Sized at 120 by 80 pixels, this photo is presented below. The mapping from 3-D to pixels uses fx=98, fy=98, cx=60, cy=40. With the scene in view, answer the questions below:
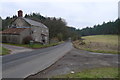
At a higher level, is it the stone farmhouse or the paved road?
the stone farmhouse

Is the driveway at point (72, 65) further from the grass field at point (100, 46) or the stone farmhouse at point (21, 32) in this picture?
the stone farmhouse at point (21, 32)

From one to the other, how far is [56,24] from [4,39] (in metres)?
30.8

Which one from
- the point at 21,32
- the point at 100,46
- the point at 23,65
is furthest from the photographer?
the point at 100,46

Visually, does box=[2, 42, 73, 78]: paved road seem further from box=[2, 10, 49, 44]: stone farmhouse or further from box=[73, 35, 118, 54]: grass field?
box=[2, 10, 49, 44]: stone farmhouse

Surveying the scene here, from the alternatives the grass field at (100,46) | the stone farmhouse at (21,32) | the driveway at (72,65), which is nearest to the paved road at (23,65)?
the driveway at (72,65)

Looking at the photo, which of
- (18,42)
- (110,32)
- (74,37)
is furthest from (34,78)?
(110,32)

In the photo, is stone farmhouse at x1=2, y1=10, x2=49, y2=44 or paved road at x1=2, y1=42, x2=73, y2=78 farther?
stone farmhouse at x1=2, y1=10, x2=49, y2=44

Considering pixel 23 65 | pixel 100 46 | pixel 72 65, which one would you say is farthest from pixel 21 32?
pixel 100 46

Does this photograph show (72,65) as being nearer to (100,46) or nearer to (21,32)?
(21,32)

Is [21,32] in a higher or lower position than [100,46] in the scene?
higher

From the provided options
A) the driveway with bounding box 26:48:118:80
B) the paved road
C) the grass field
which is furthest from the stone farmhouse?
the driveway with bounding box 26:48:118:80

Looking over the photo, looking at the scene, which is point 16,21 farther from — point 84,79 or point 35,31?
point 84,79

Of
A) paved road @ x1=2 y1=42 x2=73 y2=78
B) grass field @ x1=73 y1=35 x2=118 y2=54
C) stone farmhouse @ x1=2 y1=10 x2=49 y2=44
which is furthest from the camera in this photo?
stone farmhouse @ x1=2 y1=10 x2=49 y2=44

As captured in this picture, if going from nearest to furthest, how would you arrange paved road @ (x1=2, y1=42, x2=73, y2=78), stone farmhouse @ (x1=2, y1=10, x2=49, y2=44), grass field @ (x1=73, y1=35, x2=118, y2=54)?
paved road @ (x1=2, y1=42, x2=73, y2=78), grass field @ (x1=73, y1=35, x2=118, y2=54), stone farmhouse @ (x1=2, y1=10, x2=49, y2=44)
